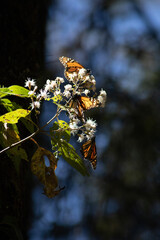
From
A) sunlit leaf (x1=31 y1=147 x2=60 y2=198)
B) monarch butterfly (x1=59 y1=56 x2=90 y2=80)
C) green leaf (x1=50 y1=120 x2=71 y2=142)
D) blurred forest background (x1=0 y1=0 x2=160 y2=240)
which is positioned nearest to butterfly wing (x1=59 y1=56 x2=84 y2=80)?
A: monarch butterfly (x1=59 y1=56 x2=90 y2=80)

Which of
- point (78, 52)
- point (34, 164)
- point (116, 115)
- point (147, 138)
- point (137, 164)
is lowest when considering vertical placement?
point (34, 164)

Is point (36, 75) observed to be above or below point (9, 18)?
below

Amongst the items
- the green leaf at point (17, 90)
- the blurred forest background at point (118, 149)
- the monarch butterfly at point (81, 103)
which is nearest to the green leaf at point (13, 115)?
the green leaf at point (17, 90)

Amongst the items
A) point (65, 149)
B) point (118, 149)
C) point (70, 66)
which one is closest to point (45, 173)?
point (65, 149)

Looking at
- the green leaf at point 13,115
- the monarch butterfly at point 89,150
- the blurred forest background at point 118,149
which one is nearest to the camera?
the green leaf at point 13,115

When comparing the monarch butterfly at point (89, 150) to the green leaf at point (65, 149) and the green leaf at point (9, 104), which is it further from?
the green leaf at point (9, 104)

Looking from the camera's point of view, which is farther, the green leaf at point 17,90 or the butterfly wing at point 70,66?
the butterfly wing at point 70,66

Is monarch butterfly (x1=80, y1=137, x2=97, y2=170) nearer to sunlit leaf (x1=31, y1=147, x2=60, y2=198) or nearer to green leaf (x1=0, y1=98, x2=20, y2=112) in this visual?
sunlit leaf (x1=31, y1=147, x2=60, y2=198)

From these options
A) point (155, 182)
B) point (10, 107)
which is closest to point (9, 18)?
point (10, 107)

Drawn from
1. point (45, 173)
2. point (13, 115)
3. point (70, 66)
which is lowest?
point (45, 173)

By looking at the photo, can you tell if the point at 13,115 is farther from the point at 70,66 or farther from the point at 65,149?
the point at 70,66

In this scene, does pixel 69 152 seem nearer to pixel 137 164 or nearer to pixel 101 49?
pixel 137 164
